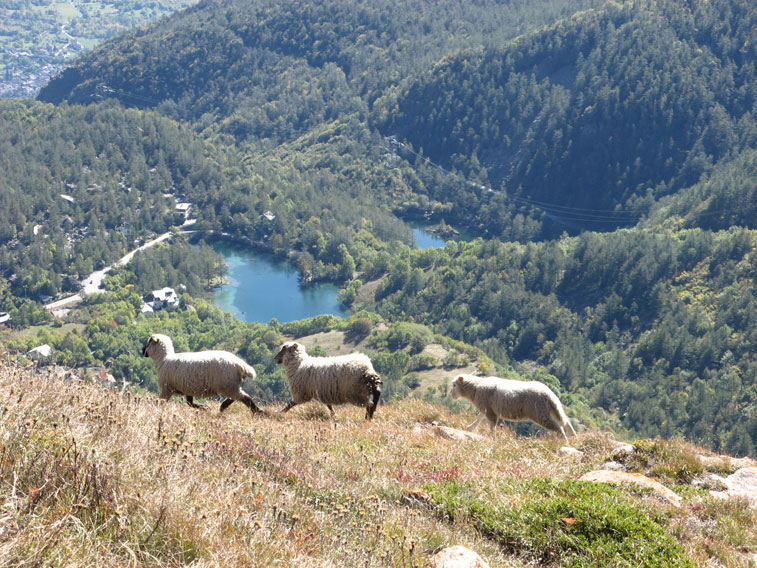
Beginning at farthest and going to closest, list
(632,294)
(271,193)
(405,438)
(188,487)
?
(271,193)
(632,294)
(405,438)
(188,487)

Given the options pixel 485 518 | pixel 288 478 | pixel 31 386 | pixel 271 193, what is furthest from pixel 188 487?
pixel 271 193

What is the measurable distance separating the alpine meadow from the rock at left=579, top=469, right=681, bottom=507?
18cm

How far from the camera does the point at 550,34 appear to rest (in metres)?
183

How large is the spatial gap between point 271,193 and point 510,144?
63.7 meters

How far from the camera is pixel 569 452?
12086 mm

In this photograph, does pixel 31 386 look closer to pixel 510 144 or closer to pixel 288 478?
pixel 288 478

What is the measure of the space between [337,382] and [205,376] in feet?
8.86

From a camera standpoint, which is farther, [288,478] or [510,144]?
[510,144]

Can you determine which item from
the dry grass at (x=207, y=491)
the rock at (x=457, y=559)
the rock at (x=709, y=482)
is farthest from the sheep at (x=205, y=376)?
the rock at (x=709, y=482)

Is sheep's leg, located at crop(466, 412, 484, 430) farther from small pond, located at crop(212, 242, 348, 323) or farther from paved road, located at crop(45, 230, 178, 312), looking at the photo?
paved road, located at crop(45, 230, 178, 312)

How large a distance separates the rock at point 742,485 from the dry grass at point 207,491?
33.8 inches

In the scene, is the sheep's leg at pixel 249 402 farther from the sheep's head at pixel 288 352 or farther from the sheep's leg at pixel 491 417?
the sheep's leg at pixel 491 417

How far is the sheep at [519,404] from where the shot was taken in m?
15.2

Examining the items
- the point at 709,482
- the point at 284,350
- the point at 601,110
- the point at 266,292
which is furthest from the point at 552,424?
the point at 601,110
